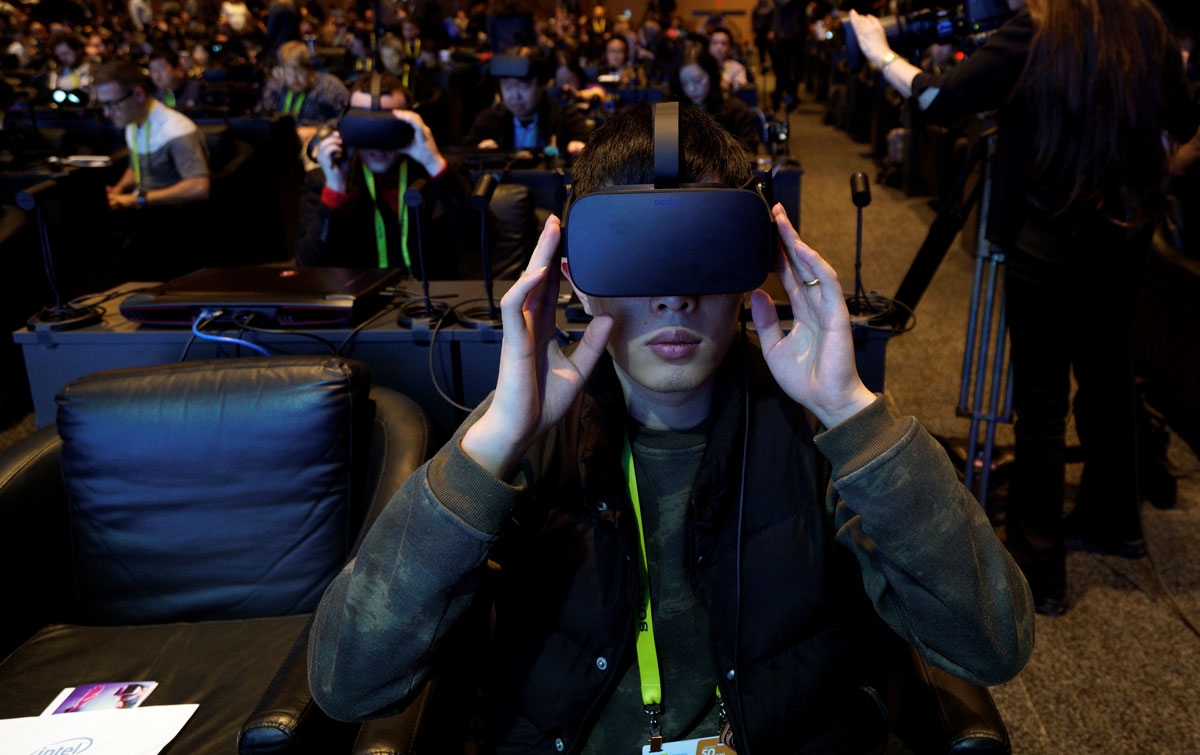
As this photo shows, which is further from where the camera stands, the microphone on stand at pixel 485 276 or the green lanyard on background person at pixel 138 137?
the green lanyard on background person at pixel 138 137

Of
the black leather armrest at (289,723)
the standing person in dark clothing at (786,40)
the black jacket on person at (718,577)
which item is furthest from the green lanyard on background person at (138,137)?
the standing person in dark clothing at (786,40)

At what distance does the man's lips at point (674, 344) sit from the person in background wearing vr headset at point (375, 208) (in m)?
1.78

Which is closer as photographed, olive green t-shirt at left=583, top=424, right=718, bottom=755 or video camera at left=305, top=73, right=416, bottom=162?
olive green t-shirt at left=583, top=424, right=718, bottom=755

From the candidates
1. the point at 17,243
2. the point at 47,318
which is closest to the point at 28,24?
the point at 17,243

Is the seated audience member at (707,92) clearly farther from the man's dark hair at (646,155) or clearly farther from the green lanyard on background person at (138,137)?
the man's dark hair at (646,155)

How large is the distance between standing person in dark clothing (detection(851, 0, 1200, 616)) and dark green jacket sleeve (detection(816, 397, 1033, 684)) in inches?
48.1

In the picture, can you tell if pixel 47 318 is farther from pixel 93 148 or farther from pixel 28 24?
pixel 28 24

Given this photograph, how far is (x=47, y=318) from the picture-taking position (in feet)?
6.55

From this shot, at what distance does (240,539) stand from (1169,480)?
2.39 meters

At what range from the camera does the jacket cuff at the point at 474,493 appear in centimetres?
90

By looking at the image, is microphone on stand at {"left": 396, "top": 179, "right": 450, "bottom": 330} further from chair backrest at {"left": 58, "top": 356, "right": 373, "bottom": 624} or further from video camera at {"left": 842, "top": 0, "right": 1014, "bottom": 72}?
video camera at {"left": 842, "top": 0, "right": 1014, "bottom": 72}

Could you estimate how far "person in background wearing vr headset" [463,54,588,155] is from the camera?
421 cm

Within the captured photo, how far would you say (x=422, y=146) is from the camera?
2.49m

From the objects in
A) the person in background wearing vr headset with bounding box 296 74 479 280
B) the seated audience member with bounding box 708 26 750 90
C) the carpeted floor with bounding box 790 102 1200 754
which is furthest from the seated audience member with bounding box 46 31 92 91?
the carpeted floor with bounding box 790 102 1200 754
